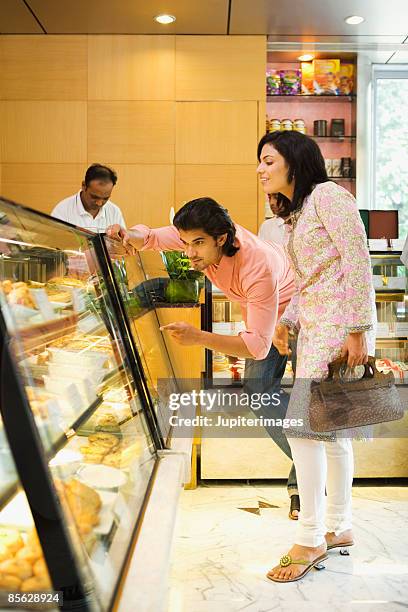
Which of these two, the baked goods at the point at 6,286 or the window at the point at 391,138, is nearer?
the baked goods at the point at 6,286

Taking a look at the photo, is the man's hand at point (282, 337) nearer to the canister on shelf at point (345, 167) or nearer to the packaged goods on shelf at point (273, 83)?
the canister on shelf at point (345, 167)

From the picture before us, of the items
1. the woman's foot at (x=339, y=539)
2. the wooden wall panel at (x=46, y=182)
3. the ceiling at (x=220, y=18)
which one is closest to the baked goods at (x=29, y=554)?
the woman's foot at (x=339, y=539)

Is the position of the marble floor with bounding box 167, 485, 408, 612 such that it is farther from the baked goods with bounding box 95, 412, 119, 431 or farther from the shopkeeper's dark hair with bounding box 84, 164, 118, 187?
the shopkeeper's dark hair with bounding box 84, 164, 118, 187

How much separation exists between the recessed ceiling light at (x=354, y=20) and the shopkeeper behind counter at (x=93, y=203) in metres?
2.14

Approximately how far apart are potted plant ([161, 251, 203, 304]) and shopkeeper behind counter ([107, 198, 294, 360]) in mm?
533

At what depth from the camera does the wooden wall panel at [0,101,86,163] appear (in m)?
5.23

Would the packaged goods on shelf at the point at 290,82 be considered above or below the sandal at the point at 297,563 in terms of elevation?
above

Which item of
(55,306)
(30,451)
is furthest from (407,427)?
(30,451)

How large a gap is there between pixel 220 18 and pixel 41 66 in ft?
4.81

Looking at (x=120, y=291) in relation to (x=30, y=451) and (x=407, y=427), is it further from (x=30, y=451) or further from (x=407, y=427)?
(x=407, y=427)

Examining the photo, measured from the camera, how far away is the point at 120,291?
196 centimetres

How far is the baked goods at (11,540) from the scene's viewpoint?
39.6 inches

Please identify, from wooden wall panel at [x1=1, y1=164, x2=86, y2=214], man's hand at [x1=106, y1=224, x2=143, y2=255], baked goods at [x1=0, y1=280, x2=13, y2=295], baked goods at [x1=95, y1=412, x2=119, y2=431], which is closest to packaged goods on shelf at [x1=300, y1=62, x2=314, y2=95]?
wooden wall panel at [x1=1, y1=164, x2=86, y2=214]

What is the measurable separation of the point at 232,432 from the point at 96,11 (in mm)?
3213
